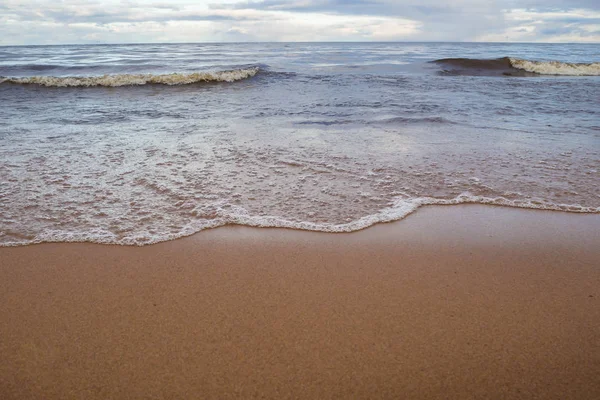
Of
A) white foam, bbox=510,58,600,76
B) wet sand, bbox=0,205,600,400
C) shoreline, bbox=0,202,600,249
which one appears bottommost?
wet sand, bbox=0,205,600,400

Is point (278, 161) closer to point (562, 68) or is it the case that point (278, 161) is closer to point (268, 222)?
point (268, 222)

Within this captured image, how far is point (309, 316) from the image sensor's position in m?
2.29

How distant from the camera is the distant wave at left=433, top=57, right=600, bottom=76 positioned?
19234 mm

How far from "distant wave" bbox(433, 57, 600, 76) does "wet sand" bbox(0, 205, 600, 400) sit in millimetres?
17704

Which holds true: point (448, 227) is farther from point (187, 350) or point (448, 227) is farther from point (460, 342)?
point (187, 350)

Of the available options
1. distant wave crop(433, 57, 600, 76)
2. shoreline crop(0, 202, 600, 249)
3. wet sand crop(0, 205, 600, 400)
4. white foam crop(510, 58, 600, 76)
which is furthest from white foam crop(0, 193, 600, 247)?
white foam crop(510, 58, 600, 76)

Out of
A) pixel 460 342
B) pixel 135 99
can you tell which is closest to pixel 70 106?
pixel 135 99

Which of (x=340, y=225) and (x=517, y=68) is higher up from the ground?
(x=517, y=68)

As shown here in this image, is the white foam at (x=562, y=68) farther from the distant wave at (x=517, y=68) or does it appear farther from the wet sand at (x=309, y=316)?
the wet sand at (x=309, y=316)

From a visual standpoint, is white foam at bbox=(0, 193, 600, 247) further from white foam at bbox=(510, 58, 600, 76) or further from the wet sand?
white foam at bbox=(510, 58, 600, 76)

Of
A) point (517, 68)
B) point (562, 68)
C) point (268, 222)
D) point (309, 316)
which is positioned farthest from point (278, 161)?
point (562, 68)

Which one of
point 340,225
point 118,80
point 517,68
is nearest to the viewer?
point 340,225

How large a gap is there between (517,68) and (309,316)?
2284 centimetres

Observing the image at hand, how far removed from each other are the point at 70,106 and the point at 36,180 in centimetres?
686
